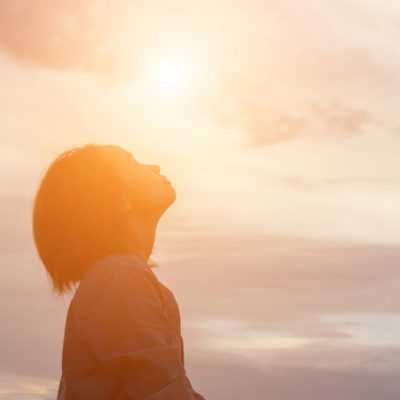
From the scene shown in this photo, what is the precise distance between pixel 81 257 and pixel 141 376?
1366 millimetres

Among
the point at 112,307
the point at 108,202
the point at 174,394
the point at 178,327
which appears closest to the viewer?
the point at 174,394

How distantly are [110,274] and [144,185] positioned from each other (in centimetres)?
102

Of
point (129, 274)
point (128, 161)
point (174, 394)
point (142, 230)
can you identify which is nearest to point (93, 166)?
point (128, 161)

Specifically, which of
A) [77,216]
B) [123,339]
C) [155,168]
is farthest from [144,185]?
[123,339]

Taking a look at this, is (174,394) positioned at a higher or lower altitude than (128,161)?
lower

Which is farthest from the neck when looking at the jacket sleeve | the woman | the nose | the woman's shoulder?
the jacket sleeve

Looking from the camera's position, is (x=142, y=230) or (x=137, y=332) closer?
(x=137, y=332)

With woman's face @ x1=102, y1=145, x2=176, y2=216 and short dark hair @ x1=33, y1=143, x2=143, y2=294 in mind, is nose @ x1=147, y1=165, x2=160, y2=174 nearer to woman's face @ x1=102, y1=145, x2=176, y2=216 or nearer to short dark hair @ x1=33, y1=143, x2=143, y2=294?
woman's face @ x1=102, y1=145, x2=176, y2=216

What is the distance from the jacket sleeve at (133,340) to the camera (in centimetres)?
476

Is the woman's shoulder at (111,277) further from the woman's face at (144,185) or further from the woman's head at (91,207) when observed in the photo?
the woman's face at (144,185)

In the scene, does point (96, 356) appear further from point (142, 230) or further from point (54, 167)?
point (54, 167)

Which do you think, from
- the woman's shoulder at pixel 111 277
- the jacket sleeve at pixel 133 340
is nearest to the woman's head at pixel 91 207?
the woman's shoulder at pixel 111 277

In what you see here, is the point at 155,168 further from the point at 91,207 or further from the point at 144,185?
the point at 91,207

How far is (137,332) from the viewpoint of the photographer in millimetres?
4887
